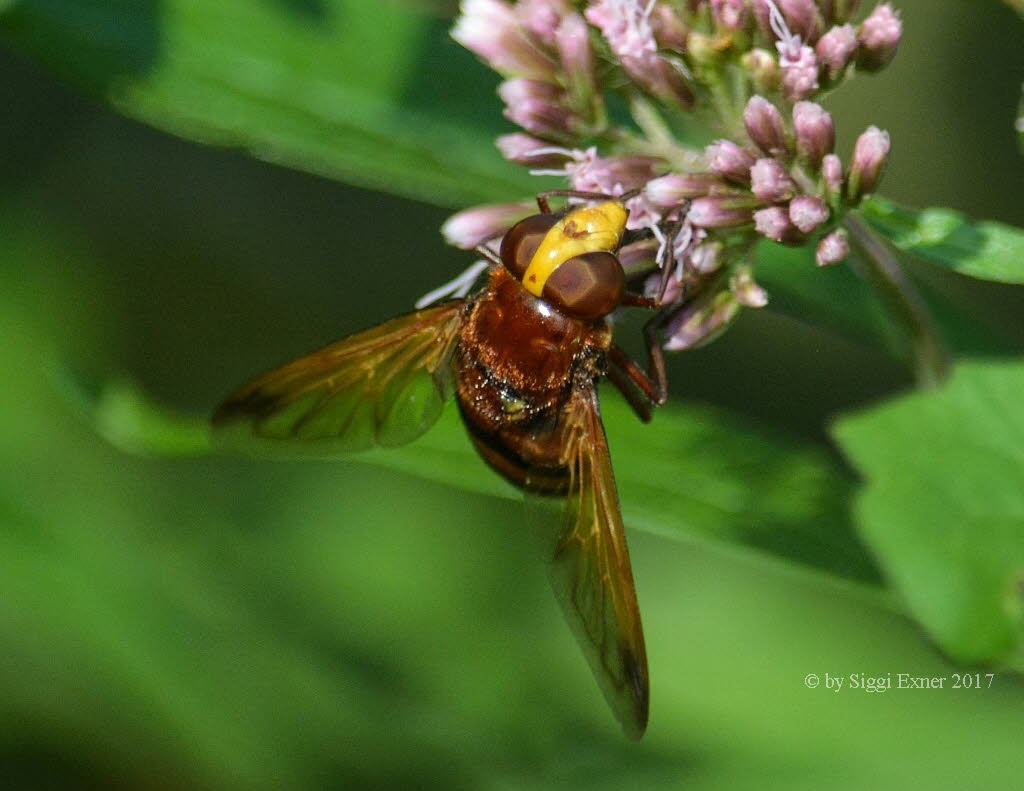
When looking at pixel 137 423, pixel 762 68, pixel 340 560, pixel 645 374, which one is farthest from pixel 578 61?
pixel 340 560

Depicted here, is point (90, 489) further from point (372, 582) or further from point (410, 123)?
point (410, 123)

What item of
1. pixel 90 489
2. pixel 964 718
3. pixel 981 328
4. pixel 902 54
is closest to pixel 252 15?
pixel 981 328

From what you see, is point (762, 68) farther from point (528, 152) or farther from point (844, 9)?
point (528, 152)

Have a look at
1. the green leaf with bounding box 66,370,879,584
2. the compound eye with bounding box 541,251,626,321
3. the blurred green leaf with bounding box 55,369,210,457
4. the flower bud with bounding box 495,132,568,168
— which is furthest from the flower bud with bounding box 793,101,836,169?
the blurred green leaf with bounding box 55,369,210,457

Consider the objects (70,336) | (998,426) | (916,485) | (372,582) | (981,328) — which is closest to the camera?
(916,485)

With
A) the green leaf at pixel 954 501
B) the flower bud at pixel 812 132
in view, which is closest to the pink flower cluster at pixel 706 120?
the flower bud at pixel 812 132
